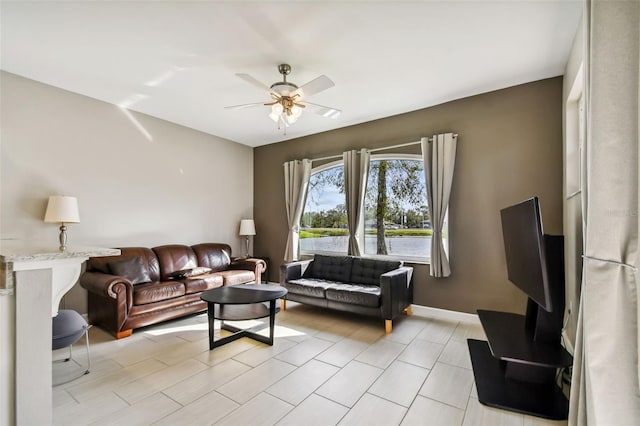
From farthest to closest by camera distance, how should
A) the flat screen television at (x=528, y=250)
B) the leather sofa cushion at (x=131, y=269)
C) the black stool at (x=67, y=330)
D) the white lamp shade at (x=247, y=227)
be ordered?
1. the white lamp shade at (x=247, y=227)
2. the leather sofa cushion at (x=131, y=269)
3. the black stool at (x=67, y=330)
4. the flat screen television at (x=528, y=250)

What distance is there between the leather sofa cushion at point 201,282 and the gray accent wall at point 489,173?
2.81 metres

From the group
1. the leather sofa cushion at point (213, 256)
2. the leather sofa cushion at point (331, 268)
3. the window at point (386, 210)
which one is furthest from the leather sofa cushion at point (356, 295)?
the leather sofa cushion at point (213, 256)

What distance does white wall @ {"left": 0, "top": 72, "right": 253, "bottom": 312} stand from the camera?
3.24 meters

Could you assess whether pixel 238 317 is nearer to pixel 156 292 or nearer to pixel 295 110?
pixel 156 292

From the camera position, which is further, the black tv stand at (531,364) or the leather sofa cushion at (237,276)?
the leather sofa cushion at (237,276)

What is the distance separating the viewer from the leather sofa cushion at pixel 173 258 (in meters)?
4.17

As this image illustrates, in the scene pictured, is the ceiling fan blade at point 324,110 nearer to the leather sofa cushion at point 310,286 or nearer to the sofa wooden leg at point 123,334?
the leather sofa cushion at point 310,286

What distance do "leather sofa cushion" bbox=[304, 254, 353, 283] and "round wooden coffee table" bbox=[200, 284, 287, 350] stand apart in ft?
4.25

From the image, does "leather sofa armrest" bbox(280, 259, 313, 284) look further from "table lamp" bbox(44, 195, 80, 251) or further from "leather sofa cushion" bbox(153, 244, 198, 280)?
"table lamp" bbox(44, 195, 80, 251)

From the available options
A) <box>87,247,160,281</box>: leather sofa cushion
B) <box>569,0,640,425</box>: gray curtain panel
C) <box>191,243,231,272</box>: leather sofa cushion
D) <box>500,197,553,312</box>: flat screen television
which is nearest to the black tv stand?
<box>500,197,553,312</box>: flat screen television

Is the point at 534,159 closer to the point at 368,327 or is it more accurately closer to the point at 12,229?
the point at 368,327

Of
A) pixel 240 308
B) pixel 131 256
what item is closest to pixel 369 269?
pixel 240 308

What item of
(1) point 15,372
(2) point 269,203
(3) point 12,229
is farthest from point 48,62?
(2) point 269,203

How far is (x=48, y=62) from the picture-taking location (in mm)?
2949
